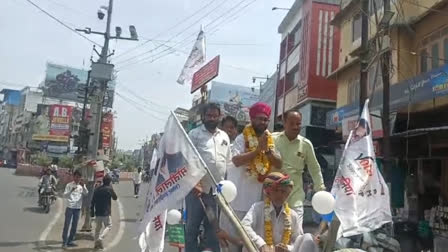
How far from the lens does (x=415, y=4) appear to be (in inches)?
549

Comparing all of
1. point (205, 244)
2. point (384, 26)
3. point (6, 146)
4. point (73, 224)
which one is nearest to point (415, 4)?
point (384, 26)

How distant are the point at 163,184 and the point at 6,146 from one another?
90.6m

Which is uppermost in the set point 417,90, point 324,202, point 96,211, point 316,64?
point 316,64

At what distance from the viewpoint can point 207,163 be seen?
14.3ft

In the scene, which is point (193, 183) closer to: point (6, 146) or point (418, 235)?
point (418, 235)

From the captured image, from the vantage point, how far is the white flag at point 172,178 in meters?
3.44

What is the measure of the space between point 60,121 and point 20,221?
4973 centimetres

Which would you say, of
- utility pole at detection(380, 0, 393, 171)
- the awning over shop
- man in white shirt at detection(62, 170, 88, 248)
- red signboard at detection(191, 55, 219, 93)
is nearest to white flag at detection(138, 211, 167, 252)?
man in white shirt at detection(62, 170, 88, 248)

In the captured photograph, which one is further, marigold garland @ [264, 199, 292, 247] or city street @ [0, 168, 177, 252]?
city street @ [0, 168, 177, 252]

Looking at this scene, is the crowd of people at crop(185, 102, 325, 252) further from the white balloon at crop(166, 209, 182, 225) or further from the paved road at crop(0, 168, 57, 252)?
the paved road at crop(0, 168, 57, 252)

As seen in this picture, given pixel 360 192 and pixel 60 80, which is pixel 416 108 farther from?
→ pixel 60 80

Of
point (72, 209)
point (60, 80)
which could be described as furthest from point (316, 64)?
point (60, 80)

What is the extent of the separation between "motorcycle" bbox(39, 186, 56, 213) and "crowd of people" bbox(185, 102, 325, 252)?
12.7m

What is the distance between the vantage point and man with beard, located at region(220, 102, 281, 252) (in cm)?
382
